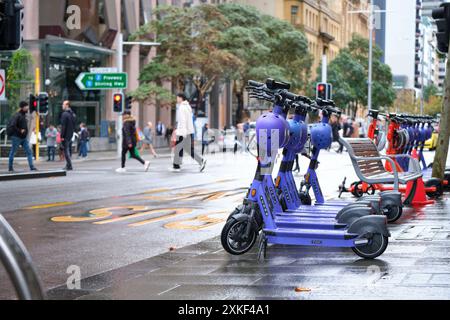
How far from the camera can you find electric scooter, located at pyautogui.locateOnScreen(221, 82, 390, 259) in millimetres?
8242

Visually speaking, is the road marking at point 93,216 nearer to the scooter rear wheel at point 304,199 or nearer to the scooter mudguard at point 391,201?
the scooter rear wheel at point 304,199

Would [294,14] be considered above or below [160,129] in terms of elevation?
above

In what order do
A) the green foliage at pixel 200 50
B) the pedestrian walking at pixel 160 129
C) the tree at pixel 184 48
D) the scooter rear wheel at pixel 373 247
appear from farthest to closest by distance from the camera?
the pedestrian walking at pixel 160 129
the green foliage at pixel 200 50
the tree at pixel 184 48
the scooter rear wheel at pixel 373 247

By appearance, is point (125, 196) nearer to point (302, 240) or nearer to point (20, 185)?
point (20, 185)

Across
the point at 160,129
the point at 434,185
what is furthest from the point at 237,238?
the point at 160,129

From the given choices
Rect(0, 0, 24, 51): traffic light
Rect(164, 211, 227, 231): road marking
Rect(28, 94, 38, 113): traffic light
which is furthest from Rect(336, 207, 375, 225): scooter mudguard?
Rect(28, 94, 38, 113): traffic light

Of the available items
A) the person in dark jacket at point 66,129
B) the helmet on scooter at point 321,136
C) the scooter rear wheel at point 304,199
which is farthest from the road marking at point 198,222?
the person in dark jacket at point 66,129

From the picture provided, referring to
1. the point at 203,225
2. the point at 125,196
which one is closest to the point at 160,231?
the point at 203,225

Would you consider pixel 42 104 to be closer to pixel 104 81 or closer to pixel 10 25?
pixel 104 81

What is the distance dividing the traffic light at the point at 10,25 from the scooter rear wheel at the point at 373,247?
6144 mm

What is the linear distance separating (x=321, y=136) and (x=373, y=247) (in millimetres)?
2652

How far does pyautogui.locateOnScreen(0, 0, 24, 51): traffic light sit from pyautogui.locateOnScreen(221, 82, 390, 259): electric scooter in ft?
16.1

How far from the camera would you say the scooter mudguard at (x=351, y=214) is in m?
8.80

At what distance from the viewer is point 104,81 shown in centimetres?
4356
